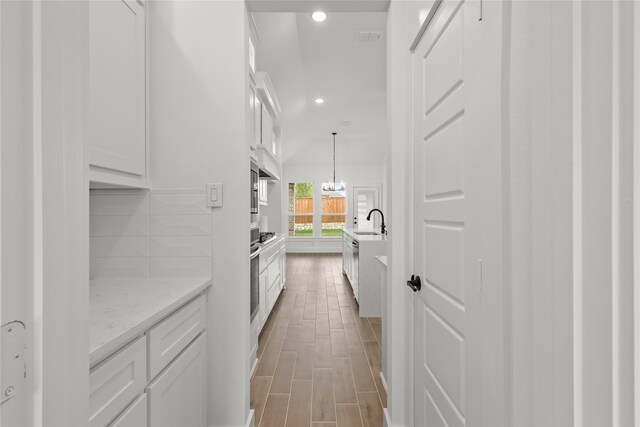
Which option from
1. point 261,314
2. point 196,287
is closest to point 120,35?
point 196,287

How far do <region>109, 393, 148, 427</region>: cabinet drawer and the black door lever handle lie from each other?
115 cm

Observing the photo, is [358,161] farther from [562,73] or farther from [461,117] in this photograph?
[562,73]

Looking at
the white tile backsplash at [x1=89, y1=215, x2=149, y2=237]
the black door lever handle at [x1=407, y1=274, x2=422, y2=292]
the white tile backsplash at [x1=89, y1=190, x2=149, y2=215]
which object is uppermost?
the white tile backsplash at [x1=89, y1=190, x2=149, y2=215]

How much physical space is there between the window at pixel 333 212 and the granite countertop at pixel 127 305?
8976 mm

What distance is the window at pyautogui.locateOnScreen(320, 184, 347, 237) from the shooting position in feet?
35.1

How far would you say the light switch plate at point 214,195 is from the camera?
1763mm

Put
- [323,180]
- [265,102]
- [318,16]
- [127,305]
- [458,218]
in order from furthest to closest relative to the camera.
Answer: [323,180] < [265,102] < [318,16] < [127,305] < [458,218]

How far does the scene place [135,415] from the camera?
111 centimetres

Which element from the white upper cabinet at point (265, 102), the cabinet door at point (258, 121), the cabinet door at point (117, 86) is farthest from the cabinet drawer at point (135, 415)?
the white upper cabinet at point (265, 102)

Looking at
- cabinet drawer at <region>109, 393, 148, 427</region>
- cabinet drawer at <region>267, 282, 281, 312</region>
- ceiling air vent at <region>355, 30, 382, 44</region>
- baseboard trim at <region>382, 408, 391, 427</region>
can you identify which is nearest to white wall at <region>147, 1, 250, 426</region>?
cabinet drawer at <region>109, 393, 148, 427</region>

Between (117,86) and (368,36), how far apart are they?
3.24 m

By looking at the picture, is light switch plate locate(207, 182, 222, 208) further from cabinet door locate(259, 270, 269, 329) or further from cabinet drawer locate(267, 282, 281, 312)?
cabinet drawer locate(267, 282, 281, 312)

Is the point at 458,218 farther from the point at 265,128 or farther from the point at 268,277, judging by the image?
the point at 265,128

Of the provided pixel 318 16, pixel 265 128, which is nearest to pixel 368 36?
pixel 318 16
